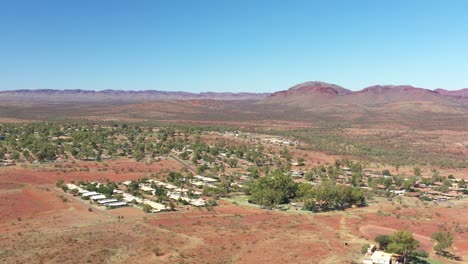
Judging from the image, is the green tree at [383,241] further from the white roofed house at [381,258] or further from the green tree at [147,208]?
the green tree at [147,208]

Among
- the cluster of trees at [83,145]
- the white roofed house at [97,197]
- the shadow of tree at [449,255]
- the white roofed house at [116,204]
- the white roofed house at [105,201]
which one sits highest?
the cluster of trees at [83,145]

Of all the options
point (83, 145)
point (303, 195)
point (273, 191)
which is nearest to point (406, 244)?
point (303, 195)

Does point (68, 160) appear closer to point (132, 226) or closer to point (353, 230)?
point (132, 226)

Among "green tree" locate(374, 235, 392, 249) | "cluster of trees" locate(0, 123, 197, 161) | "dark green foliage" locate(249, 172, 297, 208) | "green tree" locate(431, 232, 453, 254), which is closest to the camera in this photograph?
"green tree" locate(431, 232, 453, 254)

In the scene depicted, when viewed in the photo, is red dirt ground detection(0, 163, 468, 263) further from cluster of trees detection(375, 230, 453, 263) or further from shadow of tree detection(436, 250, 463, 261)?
cluster of trees detection(375, 230, 453, 263)

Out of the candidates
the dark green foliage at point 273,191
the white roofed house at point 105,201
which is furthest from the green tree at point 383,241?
the white roofed house at point 105,201

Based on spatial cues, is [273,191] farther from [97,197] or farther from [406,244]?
[406,244]

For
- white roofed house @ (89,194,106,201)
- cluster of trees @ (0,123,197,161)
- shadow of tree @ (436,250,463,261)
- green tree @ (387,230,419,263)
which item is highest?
green tree @ (387,230,419,263)

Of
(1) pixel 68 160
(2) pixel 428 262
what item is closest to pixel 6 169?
(1) pixel 68 160

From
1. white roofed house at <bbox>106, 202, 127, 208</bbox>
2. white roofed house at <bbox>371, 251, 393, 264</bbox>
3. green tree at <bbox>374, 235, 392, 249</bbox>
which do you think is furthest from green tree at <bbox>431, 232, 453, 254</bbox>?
white roofed house at <bbox>106, 202, 127, 208</bbox>

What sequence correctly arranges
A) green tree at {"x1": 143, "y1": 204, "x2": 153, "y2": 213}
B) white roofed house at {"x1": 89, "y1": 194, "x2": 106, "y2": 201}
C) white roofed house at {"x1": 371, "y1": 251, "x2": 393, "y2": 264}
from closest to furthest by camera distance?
white roofed house at {"x1": 371, "y1": 251, "x2": 393, "y2": 264} → green tree at {"x1": 143, "y1": 204, "x2": 153, "y2": 213} → white roofed house at {"x1": 89, "y1": 194, "x2": 106, "y2": 201}
